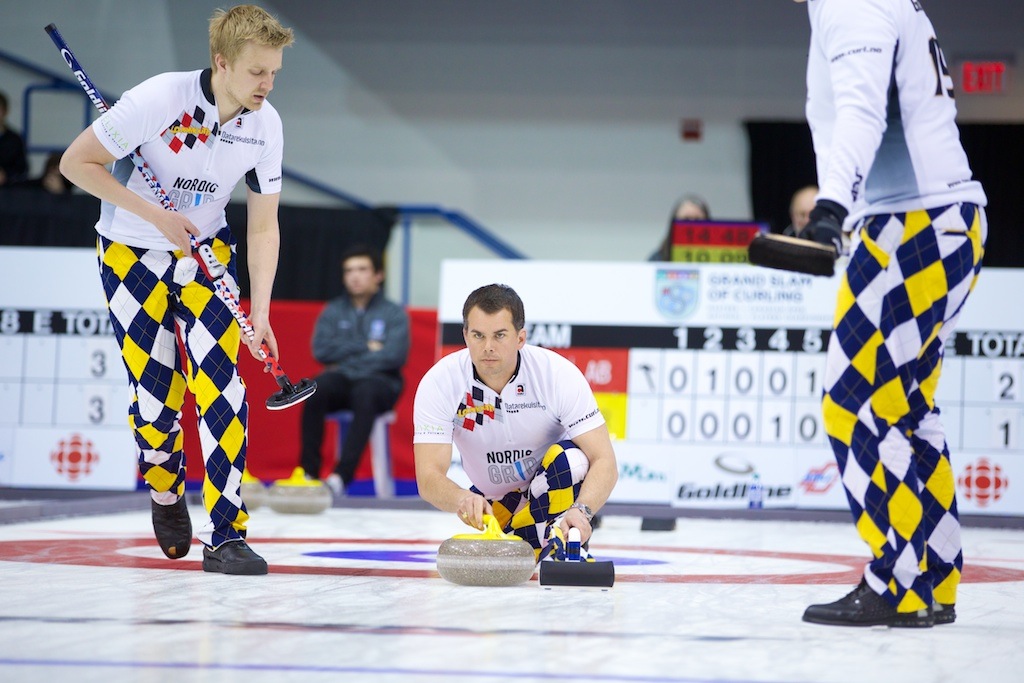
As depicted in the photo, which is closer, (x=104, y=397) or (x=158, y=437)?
(x=158, y=437)

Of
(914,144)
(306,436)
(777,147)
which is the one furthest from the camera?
(777,147)

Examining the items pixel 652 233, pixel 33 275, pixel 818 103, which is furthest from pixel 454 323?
pixel 652 233

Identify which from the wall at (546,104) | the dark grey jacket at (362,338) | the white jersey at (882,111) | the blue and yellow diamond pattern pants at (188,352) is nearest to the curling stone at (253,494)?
the dark grey jacket at (362,338)

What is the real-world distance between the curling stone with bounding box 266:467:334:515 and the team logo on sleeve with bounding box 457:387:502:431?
7.93 feet

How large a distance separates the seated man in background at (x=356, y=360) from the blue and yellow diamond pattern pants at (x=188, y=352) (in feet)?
9.48

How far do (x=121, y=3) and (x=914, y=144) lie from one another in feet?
28.1

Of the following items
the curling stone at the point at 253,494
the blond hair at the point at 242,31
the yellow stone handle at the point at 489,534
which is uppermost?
the blond hair at the point at 242,31

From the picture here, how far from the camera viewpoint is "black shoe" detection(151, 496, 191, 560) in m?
3.46

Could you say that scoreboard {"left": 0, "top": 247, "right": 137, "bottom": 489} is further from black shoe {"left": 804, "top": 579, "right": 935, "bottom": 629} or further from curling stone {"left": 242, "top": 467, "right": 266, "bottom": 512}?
black shoe {"left": 804, "top": 579, "right": 935, "bottom": 629}

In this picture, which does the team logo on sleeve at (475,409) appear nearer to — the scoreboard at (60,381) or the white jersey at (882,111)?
the white jersey at (882,111)

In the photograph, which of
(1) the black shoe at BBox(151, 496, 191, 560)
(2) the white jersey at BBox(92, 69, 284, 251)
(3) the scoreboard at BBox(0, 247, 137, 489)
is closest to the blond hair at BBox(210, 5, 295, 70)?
(2) the white jersey at BBox(92, 69, 284, 251)

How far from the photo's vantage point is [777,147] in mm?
10445

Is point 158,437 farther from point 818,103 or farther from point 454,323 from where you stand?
point 454,323

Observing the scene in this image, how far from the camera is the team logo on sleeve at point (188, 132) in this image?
3.23 m
